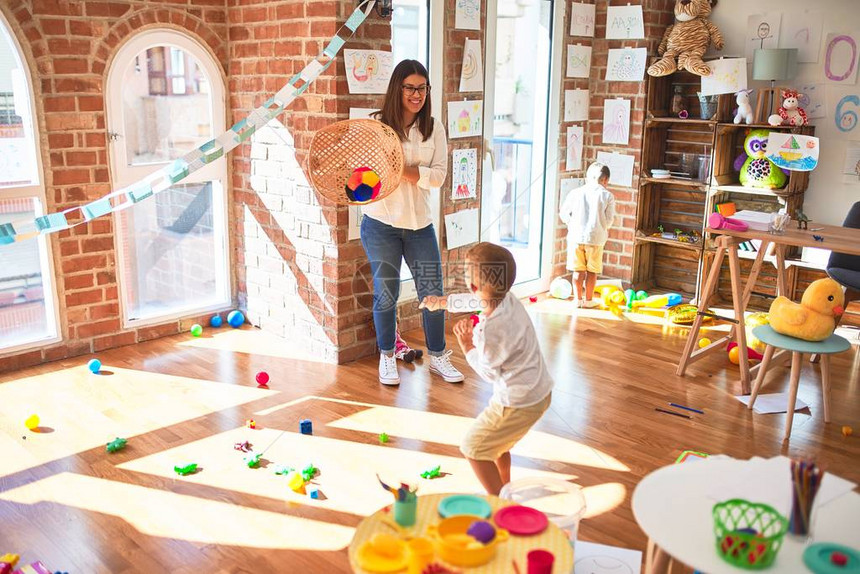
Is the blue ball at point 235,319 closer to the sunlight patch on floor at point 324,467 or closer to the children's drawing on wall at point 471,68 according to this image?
the sunlight patch on floor at point 324,467

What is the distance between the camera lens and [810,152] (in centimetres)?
450

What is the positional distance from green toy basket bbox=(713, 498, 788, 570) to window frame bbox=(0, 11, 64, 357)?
10.8 ft

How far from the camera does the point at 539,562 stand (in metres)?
1.58

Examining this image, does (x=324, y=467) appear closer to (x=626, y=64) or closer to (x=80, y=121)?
(x=80, y=121)

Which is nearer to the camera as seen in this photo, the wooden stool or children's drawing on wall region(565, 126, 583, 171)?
the wooden stool

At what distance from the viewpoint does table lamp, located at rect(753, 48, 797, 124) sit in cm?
467

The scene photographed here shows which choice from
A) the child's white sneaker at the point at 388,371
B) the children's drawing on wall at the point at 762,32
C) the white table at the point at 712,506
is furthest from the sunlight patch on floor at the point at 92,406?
the children's drawing on wall at the point at 762,32

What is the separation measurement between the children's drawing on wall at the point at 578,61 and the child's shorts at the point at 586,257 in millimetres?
1184

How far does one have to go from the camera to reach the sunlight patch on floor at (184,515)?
8.10 feet

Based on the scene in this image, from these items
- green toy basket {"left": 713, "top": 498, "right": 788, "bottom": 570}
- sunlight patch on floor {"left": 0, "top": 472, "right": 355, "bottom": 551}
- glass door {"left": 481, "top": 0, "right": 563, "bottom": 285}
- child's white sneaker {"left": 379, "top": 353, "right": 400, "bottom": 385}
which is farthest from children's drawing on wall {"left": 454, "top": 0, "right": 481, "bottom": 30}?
green toy basket {"left": 713, "top": 498, "right": 788, "bottom": 570}

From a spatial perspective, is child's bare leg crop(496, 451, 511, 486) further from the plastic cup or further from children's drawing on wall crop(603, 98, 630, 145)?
children's drawing on wall crop(603, 98, 630, 145)

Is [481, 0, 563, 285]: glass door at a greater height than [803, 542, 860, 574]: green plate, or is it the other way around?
[481, 0, 563, 285]: glass door

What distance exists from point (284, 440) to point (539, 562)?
5.78 ft

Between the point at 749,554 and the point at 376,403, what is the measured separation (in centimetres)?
223
